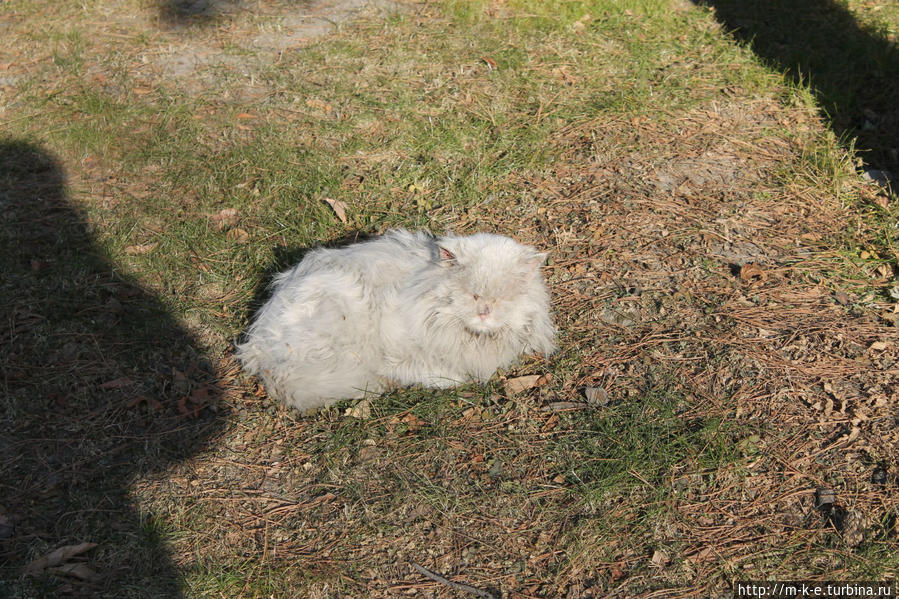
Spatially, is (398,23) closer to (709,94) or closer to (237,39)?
(237,39)

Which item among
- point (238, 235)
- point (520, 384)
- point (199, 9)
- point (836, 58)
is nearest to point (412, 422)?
point (520, 384)

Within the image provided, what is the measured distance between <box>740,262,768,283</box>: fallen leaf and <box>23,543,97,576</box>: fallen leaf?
3.86 m

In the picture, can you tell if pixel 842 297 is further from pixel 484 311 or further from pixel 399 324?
pixel 399 324

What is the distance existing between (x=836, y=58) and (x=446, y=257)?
189 inches

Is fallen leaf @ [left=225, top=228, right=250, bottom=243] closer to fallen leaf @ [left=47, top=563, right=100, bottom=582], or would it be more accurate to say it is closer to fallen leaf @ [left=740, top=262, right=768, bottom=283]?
fallen leaf @ [left=47, top=563, right=100, bottom=582]

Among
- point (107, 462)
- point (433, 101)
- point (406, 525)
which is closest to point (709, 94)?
point (433, 101)

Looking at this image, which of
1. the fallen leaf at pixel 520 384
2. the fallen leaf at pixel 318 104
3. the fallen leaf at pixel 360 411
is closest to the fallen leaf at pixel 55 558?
the fallen leaf at pixel 360 411

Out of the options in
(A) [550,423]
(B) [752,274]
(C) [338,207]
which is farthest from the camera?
(C) [338,207]

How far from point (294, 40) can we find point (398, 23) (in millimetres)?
1058

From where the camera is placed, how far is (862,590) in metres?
2.63

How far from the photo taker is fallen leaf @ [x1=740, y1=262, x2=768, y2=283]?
4.15 m

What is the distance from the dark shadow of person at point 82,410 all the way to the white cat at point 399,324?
0.57 meters

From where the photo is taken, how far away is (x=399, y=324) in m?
3.56

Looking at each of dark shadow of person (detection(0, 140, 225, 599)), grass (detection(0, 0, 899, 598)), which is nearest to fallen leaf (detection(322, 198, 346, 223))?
grass (detection(0, 0, 899, 598))
